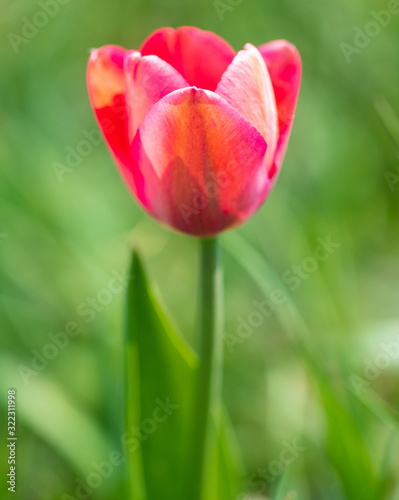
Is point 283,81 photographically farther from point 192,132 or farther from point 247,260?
point 247,260

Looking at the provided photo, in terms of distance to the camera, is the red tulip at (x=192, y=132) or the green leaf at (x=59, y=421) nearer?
the red tulip at (x=192, y=132)

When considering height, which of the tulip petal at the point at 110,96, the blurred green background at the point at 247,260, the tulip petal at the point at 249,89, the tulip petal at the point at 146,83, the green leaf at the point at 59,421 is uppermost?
the tulip petal at the point at 249,89

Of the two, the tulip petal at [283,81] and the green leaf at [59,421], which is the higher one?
the tulip petal at [283,81]

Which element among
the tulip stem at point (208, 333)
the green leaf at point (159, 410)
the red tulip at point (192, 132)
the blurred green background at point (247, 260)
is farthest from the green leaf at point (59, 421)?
the red tulip at point (192, 132)

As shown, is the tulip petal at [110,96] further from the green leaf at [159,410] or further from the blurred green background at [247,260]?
the blurred green background at [247,260]

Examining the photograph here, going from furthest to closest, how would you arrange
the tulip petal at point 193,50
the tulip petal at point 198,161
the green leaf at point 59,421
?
A: the green leaf at point 59,421 → the tulip petal at point 193,50 → the tulip petal at point 198,161

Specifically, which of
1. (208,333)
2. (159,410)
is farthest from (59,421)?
(208,333)

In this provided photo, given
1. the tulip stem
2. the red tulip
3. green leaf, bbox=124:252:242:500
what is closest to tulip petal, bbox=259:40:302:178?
the red tulip

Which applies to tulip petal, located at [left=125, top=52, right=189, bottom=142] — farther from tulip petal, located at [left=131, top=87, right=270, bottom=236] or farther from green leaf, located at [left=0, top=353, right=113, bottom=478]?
green leaf, located at [left=0, top=353, right=113, bottom=478]
